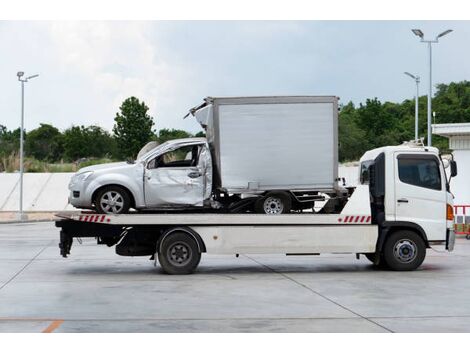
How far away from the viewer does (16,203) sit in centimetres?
5134

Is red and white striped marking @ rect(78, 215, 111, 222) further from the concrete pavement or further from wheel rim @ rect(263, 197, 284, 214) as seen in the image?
wheel rim @ rect(263, 197, 284, 214)

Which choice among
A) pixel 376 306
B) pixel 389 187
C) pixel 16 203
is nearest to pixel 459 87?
pixel 16 203

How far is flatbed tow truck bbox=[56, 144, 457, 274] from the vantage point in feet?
51.9

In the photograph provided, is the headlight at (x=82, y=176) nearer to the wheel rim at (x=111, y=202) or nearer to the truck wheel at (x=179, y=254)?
the wheel rim at (x=111, y=202)

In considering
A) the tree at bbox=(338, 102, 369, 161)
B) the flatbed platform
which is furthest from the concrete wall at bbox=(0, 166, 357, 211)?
the flatbed platform

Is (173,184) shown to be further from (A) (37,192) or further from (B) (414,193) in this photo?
(A) (37,192)

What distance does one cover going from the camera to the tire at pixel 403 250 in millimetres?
16328

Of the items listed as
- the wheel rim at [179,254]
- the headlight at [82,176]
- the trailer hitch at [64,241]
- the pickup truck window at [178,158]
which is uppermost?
the pickup truck window at [178,158]

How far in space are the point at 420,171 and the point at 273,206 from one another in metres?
3.14

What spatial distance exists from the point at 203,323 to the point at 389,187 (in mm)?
7117

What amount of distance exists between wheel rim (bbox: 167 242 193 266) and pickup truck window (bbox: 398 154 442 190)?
4.62 meters

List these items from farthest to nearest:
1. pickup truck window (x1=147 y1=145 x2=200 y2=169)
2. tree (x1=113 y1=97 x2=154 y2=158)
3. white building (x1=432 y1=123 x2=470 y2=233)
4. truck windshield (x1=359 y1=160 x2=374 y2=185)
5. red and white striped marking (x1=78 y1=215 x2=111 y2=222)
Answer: tree (x1=113 y1=97 x2=154 y2=158) < white building (x1=432 y1=123 x2=470 y2=233) < truck windshield (x1=359 y1=160 x2=374 y2=185) < pickup truck window (x1=147 y1=145 x2=200 y2=169) < red and white striped marking (x1=78 y1=215 x2=111 y2=222)

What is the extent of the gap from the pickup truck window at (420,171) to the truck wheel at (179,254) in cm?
453

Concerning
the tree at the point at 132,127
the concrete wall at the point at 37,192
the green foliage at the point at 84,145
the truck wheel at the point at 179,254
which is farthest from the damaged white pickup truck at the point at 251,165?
the green foliage at the point at 84,145
